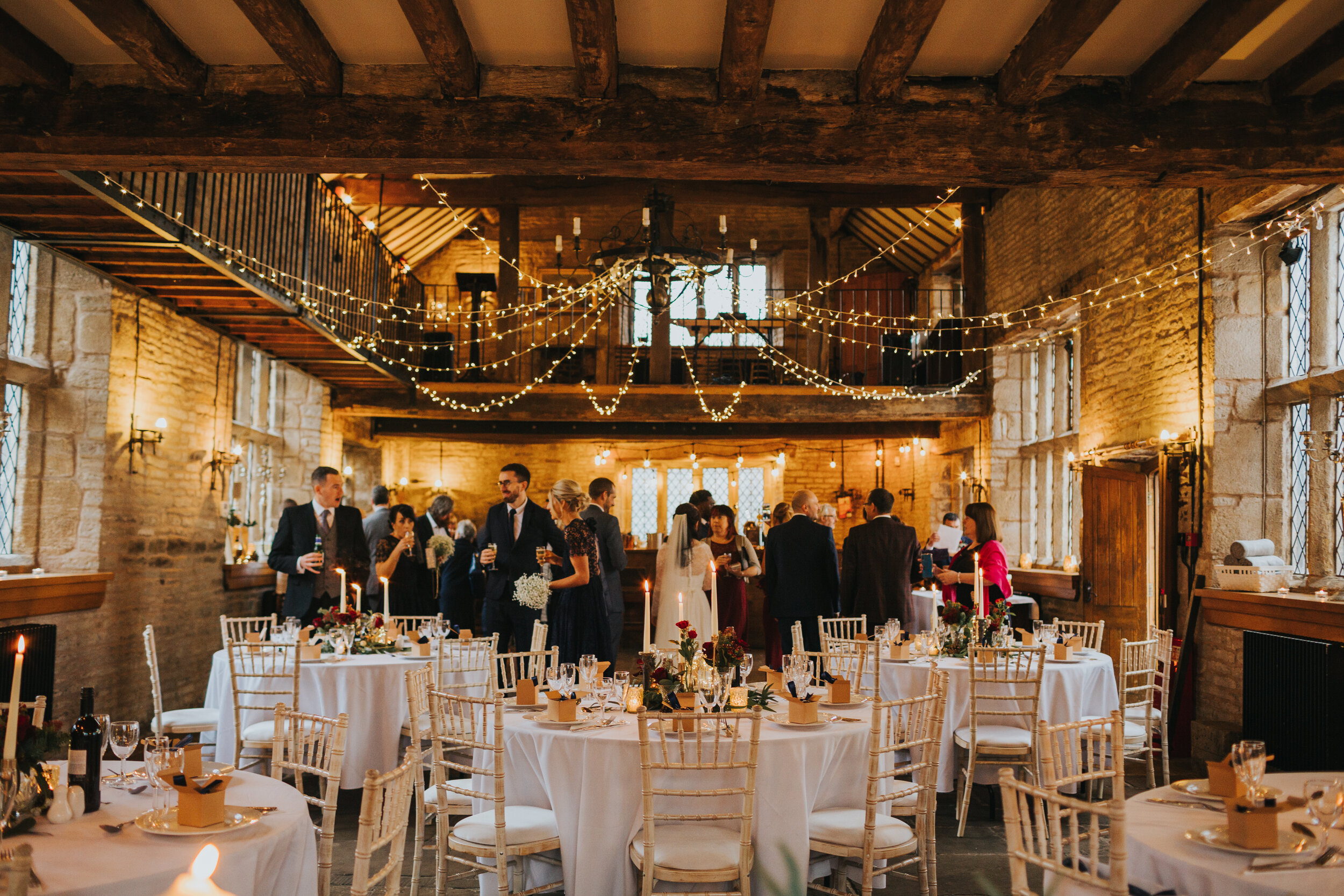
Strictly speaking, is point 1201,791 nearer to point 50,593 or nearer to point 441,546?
point 50,593

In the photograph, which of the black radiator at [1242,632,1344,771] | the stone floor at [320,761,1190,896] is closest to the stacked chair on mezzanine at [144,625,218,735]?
the stone floor at [320,761,1190,896]

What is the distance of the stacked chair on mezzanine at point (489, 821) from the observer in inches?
133

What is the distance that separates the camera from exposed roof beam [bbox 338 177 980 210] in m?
12.4

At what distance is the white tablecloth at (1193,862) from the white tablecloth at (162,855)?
2.02 metres

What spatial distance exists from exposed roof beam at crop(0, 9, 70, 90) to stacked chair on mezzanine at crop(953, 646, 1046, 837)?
4.67 metres

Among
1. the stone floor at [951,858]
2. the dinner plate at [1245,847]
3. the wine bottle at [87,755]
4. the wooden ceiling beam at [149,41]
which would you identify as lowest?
the stone floor at [951,858]

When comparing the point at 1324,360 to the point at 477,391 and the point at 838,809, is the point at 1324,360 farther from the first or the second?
the point at 477,391

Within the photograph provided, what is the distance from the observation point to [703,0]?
11.7 ft

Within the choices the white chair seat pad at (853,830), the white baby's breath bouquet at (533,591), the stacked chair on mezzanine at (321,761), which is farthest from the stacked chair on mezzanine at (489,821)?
the white baby's breath bouquet at (533,591)

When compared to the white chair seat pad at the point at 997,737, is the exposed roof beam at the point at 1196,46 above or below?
above

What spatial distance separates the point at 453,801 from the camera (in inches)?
148

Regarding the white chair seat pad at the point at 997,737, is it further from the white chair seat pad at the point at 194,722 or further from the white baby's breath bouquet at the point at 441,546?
the white baby's breath bouquet at the point at 441,546

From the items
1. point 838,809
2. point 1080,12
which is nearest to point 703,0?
point 1080,12

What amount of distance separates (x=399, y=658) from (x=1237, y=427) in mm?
5740
